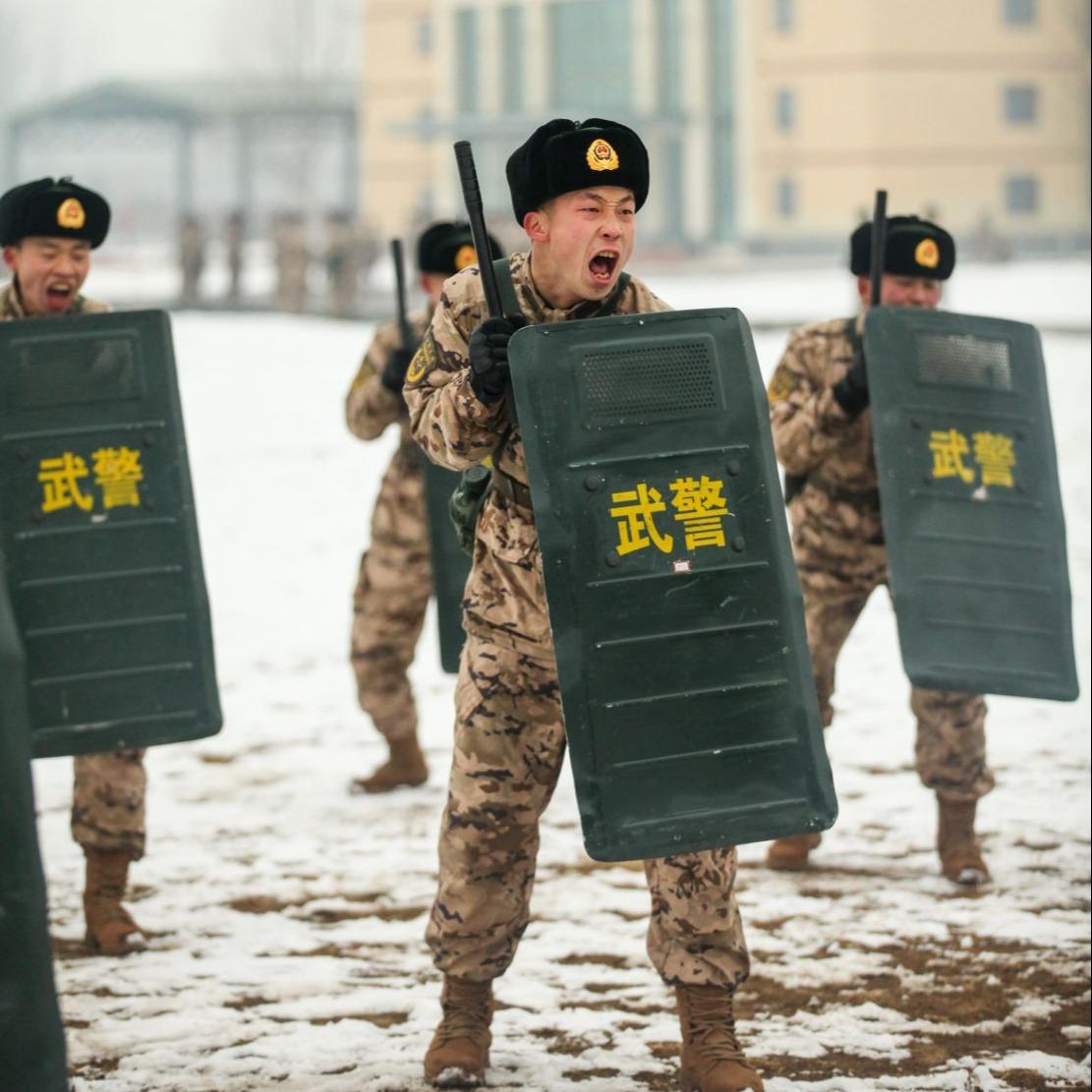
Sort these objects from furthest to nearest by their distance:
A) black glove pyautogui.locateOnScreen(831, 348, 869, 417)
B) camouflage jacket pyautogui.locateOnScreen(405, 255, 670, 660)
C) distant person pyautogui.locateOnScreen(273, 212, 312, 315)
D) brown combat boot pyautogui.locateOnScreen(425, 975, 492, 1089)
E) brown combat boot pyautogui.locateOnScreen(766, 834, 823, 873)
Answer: distant person pyautogui.locateOnScreen(273, 212, 312, 315), brown combat boot pyautogui.locateOnScreen(766, 834, 823, 873), black glove pyautogui.locateOnScreen(831, 348, 869, 417), brown combat boot pyautogui.locateOnScreen(425, 975, 492, 1089), camouflage jacket pyautogui.locateOnScreen(405, 255, 670, 660)

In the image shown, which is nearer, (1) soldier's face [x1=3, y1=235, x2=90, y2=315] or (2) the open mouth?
(2) the open mouth

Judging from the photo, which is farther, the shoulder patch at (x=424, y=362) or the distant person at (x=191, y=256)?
the distant person at (x=191, y=256)

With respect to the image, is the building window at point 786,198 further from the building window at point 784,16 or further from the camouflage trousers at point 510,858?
the camouflage trousers at point 510,858

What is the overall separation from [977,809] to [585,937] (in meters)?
1.67

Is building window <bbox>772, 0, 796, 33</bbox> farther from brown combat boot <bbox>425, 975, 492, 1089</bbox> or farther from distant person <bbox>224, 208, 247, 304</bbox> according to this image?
brown combat boot <bbox>425, 975, 492, 1089</bbox>

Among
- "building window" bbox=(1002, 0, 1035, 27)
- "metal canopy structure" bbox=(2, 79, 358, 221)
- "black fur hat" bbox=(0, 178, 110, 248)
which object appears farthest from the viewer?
"metal canopy structure" bbox=(2, 79, 358, 221)

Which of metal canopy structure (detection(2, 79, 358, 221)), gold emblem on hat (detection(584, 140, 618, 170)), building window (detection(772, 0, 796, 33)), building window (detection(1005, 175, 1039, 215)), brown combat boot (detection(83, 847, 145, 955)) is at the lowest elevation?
brown combat boot (detection(83, 847, 145, 955))

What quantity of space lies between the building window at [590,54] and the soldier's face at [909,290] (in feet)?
164

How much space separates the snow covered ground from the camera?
13.3 feet

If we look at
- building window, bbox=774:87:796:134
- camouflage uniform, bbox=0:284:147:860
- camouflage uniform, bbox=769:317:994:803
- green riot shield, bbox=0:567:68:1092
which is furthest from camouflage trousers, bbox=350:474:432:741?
building window, bbox=774:87:796:134

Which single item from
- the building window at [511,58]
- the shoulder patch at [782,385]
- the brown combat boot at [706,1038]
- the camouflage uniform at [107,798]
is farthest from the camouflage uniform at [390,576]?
the building window at [511,58]

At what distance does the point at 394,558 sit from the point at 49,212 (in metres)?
1.94

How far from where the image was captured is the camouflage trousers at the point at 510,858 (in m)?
3.78

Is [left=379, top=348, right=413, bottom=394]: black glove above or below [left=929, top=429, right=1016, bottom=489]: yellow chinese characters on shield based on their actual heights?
above
